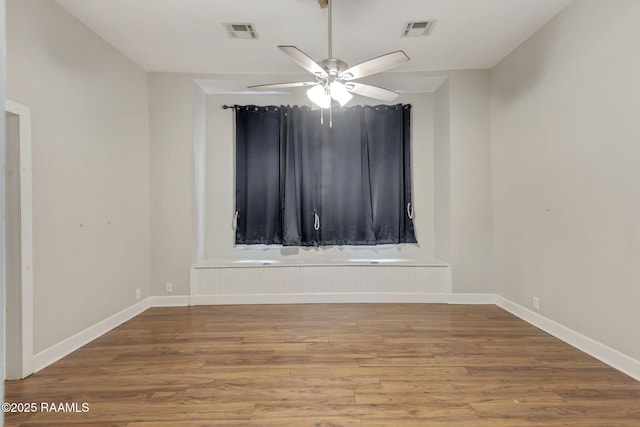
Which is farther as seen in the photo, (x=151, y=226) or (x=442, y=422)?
(x=151, y=226)

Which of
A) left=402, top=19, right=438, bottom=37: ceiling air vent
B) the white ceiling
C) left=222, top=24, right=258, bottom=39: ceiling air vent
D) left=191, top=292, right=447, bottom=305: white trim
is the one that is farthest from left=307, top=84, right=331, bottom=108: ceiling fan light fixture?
left=191, top=292, right=447, bottom=305: white trim

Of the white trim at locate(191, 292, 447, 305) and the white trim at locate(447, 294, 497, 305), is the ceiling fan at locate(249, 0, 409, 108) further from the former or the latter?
the white trim at locate(447, 294, 497, 305)

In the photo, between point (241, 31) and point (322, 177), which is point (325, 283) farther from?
point (241, 31)

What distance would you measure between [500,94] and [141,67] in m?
4.33

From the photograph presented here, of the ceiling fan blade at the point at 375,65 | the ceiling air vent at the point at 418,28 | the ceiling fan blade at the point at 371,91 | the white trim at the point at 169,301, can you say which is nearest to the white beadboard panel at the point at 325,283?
the white trim at the point at 169,301

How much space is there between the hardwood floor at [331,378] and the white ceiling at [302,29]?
2.96 meters

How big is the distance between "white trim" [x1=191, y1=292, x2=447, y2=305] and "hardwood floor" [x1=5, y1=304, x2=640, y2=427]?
2.08 feet

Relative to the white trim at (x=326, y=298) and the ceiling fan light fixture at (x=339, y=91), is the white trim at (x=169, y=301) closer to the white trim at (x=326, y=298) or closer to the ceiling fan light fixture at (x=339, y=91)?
the white trim at (x=326, y=298)

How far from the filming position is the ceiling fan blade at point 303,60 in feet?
6.79

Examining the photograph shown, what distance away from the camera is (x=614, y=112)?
2303 mm

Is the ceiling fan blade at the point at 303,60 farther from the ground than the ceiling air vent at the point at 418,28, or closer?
closer

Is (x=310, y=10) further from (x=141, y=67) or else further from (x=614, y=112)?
(x=614, y=112)

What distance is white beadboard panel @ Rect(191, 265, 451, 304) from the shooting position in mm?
3898

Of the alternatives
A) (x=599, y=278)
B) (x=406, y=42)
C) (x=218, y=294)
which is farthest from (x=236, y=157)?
(x=599, y=278)
